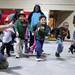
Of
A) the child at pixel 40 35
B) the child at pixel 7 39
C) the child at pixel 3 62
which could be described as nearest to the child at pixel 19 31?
the child at pixel 7 39

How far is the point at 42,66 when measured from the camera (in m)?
8.03

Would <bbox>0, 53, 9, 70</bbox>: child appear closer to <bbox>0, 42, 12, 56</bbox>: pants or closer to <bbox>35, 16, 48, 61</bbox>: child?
<bbox>35, 16, 48, 61</bbox>: child

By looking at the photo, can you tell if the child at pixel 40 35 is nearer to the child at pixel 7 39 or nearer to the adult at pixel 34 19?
the child at pixel 7 39

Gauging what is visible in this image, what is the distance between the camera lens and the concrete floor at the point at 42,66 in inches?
285

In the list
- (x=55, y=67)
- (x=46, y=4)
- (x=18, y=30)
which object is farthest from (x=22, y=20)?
(x=46, y=4)

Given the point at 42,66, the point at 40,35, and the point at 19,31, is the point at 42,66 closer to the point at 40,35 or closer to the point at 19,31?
the point at 40,35

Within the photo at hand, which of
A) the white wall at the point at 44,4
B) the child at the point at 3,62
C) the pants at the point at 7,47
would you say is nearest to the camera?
the child at the point at 3,62

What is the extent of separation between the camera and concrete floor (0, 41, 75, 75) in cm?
724

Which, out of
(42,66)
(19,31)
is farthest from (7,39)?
(42,66)

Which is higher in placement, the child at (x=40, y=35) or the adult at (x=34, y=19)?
the adult at (x=34, y=19)

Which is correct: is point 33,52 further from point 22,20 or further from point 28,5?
point 28,5

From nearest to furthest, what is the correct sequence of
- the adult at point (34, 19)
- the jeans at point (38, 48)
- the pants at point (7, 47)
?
the jeans at point (38, 48) < the pants at point (7, 47) < the adult at point (34, 19)

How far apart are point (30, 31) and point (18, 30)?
91cm

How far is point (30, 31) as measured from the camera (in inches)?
400
